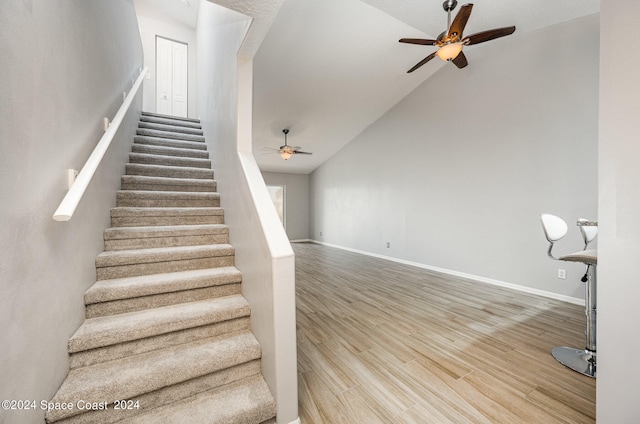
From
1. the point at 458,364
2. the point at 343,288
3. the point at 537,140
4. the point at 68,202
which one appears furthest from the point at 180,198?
the point at 537,140

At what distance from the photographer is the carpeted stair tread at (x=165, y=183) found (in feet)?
8.42

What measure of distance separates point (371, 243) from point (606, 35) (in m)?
5.53

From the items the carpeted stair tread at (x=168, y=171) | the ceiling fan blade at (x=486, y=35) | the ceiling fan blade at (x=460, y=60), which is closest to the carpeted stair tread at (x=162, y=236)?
the carpeted stair tread at (x=168, y=171)

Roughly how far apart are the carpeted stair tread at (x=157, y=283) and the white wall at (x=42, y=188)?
0.08m

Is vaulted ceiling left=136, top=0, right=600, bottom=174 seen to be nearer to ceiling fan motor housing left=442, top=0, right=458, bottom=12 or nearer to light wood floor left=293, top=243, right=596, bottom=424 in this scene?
ceiling fan motor housing left=442, top=0, right=458, bottom=12

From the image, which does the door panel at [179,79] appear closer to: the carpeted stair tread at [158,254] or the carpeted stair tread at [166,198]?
the carpeted stair tread at [166,198]

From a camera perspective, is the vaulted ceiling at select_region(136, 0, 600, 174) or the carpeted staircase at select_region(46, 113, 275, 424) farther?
the vaulted ceiling at select_region(136, 0, 600, 174)

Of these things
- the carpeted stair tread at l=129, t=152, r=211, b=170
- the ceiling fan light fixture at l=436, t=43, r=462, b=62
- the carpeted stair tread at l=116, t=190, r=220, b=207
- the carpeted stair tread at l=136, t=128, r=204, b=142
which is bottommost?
the carpeted stair tread at l=116, t=190, r=220, b=207

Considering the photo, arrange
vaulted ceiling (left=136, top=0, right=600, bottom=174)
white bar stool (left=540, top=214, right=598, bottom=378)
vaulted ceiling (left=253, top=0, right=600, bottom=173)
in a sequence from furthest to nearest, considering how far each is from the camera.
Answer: vaulted ceiling (left=253, top=0, right=600, bottom=173) → vaulted ceiling (left=136, top=0, right=600, bottom=174) → white bar stool (left=540, top=214, right=598, bottom=378)

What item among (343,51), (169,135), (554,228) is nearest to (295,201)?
(169,135)

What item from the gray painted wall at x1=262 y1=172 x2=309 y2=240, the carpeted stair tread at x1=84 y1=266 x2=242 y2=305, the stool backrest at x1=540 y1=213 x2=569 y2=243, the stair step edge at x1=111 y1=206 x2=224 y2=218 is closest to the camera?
the carpeted stair tread at x1=84 y1=266 x2=242 y2=305

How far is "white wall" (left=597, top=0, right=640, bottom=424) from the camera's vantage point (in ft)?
2.93

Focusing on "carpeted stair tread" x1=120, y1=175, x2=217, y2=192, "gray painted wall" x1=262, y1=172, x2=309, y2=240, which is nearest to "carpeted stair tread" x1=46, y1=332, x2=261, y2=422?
"carpeted stair tread" x1=120, y1=175, x2=217, y2=192

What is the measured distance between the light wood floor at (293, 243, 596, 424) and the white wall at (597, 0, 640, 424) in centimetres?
66
